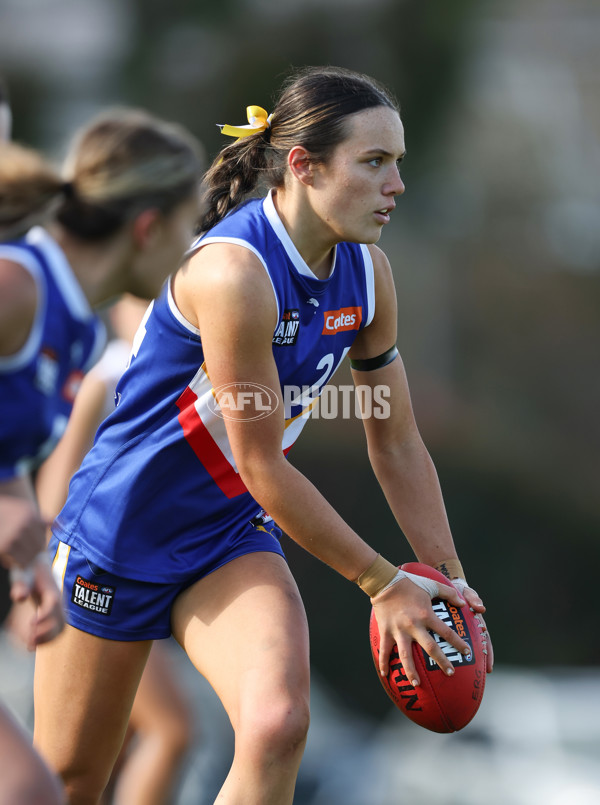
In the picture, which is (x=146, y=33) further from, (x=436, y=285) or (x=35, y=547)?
(x=35, y=547)

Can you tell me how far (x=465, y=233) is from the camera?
74.9ft

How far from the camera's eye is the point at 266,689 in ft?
9.71

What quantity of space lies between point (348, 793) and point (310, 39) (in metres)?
13.4

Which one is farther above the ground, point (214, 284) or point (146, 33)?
point (214, 284)

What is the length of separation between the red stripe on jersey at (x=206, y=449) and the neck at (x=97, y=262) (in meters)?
0.49

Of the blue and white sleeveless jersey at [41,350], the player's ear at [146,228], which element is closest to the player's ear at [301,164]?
the player's ear at [146,228]

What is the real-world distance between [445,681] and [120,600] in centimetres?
96

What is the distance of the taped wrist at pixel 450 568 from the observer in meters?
3.64

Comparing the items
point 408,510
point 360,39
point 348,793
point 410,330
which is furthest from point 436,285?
point 408,510

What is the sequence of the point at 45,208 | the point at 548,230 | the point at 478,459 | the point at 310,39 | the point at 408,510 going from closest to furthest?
1. the point at 45,208
2. the point at 408,510
3. the point at 310,39
4. the point at 478,459
5. the point at 548,230

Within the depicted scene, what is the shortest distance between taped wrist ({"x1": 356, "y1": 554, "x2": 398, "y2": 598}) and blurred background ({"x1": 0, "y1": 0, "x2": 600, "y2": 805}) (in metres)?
13.7

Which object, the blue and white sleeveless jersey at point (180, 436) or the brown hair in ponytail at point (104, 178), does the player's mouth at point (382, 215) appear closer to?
the blue and white sleeveless jersey at point (180, 436)

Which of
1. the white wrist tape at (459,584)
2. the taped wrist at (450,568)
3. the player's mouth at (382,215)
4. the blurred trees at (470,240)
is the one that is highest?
the player's mouth at (382,215)

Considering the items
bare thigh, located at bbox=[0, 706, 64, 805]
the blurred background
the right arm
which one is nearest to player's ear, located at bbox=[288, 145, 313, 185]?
the right arm
